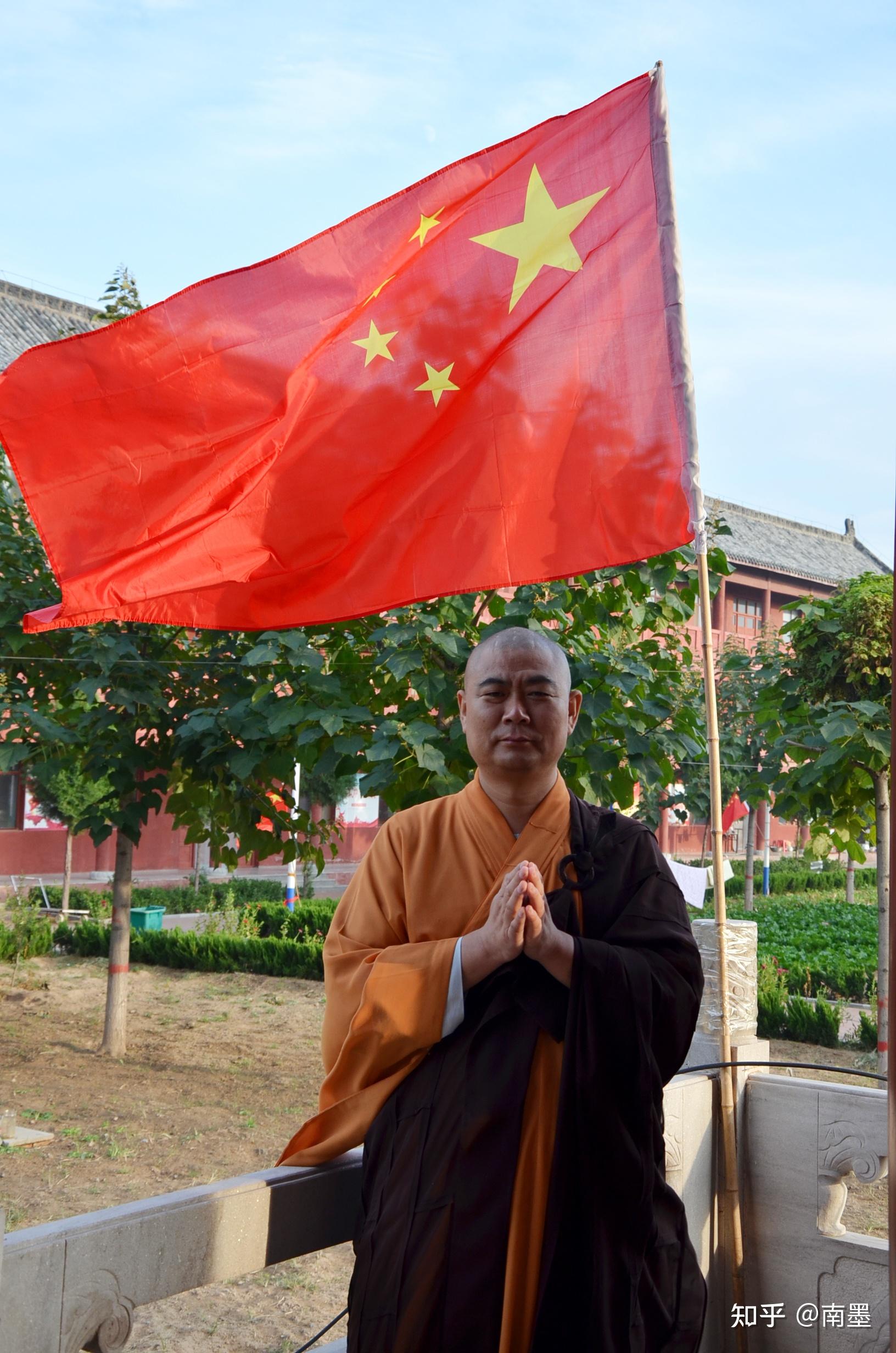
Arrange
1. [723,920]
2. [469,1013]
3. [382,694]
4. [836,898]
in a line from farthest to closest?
[836,898]
[382,694]
[723,920]
[469,1013]

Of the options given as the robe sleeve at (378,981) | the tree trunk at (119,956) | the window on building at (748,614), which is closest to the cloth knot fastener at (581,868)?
the robe sleeve at (378,981)

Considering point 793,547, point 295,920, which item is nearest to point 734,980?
point 295,920

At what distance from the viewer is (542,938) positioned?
200 centimetres

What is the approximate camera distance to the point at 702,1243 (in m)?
3.38

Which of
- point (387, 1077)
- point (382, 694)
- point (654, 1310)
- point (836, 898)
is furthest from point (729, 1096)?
point (836, 898)

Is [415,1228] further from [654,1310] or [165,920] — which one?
[165,920]

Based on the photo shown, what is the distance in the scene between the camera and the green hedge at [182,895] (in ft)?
59.3

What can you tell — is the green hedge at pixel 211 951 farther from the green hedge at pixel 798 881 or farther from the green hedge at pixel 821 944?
the green hedge at pixel 798 881

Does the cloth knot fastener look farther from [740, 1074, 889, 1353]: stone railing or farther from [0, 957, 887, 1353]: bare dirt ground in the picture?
[0, 957, 887, 1353]: bare dirt ground

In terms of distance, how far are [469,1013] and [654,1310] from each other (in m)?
0.62

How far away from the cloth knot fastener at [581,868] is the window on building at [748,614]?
3444cm

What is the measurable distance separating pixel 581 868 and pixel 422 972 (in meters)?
0.36

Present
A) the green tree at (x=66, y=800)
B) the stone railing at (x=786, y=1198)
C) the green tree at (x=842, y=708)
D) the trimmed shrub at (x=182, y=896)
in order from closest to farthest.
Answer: the stone railing at (x=786, y=1198) → the green tree at (x=842, y=708) → the green tree at (x=66, y=800) → the trimmed shrub at (x=182, y=896)

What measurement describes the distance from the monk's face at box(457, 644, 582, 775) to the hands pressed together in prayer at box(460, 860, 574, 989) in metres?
0.32
